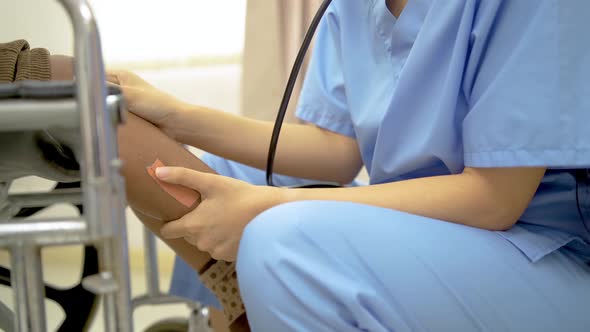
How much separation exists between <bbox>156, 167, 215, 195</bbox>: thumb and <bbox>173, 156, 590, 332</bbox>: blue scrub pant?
0.44 feet

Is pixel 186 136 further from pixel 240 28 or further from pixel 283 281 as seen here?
pixel 240 28

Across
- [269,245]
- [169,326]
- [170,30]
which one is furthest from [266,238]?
[170,30]

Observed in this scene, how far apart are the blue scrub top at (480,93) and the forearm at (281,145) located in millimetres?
105

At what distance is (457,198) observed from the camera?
706 millimetres

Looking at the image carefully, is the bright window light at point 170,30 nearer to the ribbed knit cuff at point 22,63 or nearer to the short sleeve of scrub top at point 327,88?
the short sleeve of scrub top at point 327,88

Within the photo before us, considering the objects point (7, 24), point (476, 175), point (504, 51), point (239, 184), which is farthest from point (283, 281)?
point (7, 24)

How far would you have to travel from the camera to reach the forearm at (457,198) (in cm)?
69

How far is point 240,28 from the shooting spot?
1.89 meters

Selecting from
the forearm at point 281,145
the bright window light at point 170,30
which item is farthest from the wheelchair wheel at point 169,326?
the bright window light at point 170,30

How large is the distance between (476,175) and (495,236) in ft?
0.26

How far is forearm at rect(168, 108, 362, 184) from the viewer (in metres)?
1.01

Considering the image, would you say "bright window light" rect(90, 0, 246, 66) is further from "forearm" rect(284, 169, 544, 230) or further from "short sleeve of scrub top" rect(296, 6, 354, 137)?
"forearm" rect(284, 169, 544, 230)

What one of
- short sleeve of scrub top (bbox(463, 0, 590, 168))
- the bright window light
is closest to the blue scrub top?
short sleeve of scrub top (bbox(463, 0, 590, 168))

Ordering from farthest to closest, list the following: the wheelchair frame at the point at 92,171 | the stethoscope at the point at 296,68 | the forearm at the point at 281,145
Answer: the forearm at the point at 281,145
the stethoscope at the point at 296,68
the wheelchair frame at the point at 92,171
